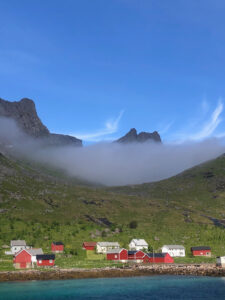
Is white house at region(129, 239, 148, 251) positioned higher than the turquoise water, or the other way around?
white house at region(129, 239, 148, 251)

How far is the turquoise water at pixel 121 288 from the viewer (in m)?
64.9

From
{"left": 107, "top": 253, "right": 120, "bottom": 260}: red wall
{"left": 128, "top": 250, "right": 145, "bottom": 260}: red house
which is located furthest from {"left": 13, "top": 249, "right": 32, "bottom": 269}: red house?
{"left": 128, "top": 250, "right": 145, "bottom": 260}: red house

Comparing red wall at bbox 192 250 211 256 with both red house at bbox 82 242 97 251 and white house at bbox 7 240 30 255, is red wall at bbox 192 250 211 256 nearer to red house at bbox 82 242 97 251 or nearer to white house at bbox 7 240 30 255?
red house at bbox 82 242 97 251

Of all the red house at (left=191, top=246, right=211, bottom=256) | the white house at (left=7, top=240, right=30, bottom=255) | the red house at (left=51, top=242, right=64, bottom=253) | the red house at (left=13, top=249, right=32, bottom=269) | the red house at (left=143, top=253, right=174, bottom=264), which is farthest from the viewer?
the red house at (left=51, top=242, right=64, bottom=253)

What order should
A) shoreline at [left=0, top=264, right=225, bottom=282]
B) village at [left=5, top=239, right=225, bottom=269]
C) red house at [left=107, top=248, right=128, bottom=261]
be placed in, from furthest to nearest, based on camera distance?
red house at [left=107, top=248, right=128, bottom=261] → village at [left=5, top=239, right=225, bottom=269] → shoreline at [left=0, top=264, right=225, bottom=282]

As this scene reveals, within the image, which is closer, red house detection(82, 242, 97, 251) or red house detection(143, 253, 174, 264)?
red house detection(143, 253, 174, 264)

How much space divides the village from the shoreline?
7.46 meters

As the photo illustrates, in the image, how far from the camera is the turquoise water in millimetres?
64938

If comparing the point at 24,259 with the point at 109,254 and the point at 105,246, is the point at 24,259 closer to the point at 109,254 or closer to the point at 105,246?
the point at 109,254

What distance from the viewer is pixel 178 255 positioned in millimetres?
130625

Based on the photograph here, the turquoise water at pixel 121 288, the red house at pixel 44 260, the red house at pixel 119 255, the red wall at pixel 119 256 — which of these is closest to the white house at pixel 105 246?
the red house at pixel 119 255

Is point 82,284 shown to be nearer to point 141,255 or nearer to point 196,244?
point 141,255

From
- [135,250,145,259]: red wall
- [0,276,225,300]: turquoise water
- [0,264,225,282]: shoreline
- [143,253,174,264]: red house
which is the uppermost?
[135,250,145,259]: red wall

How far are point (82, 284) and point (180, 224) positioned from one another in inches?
5143
